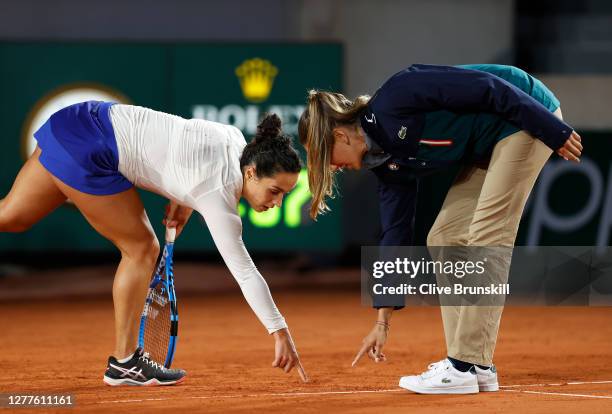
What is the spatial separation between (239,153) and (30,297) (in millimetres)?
6826

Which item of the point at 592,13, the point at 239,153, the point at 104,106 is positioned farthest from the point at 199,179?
the point at 592,13

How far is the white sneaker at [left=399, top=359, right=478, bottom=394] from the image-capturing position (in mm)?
4625

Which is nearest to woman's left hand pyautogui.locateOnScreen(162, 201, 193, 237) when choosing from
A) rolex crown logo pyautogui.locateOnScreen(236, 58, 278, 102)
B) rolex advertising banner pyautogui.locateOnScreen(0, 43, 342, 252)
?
rolex advertising banner pyautogui.locateOnScreen(0, 43, 342, 252)

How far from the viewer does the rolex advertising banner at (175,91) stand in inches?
444

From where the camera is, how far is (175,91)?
37.6 feet

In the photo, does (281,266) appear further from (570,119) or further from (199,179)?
(199,179)

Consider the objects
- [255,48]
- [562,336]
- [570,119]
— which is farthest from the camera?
[570,119]

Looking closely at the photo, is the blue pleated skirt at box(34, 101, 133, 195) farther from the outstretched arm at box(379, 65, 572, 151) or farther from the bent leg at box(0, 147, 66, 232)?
the outstretched arm at box(379, 65, 572, 151)

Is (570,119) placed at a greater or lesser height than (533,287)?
greater

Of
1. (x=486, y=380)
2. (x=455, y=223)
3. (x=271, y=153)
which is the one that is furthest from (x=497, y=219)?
(x=271, y=153)

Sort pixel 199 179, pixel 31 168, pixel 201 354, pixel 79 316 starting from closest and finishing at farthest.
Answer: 1. pixel 199 179
2. pixel 31 168
3. pixel 201 354
4. pixel 79 316

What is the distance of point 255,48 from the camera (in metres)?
11.5

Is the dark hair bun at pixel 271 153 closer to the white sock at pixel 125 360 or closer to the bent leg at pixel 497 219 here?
the bent leg at pixel 497 219

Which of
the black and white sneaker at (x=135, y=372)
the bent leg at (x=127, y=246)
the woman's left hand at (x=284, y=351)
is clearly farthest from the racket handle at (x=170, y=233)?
the woman's left hand at (x=284, y=351)
